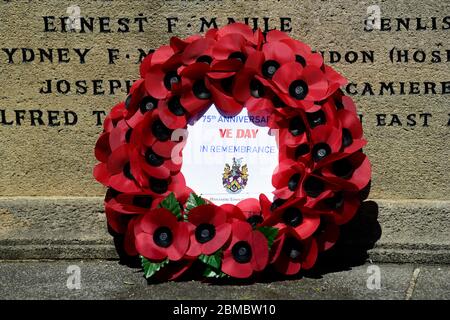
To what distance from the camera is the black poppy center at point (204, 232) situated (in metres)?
4.07

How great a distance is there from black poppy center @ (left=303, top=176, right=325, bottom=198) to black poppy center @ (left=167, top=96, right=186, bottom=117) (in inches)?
30.1

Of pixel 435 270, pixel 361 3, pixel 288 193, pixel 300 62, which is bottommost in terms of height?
pixel 435 270

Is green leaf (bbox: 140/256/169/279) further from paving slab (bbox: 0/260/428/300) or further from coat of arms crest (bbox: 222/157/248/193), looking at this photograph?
coat of arms crest (bbox: 222/157/248/193)

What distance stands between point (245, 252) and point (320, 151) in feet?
2.16

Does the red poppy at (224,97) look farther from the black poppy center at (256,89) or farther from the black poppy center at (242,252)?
the black poppy center at (242,252)

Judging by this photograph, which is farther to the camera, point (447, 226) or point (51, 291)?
point (447, 226)

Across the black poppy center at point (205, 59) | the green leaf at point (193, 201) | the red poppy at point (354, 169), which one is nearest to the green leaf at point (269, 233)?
the green leaf at point (193, 201)

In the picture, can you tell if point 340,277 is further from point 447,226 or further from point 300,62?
point 300,62

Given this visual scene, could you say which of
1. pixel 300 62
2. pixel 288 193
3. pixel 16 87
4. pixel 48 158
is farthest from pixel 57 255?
pixel 300 62

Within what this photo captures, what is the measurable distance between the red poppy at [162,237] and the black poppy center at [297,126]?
76 cm

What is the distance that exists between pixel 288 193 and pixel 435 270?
0.96 m

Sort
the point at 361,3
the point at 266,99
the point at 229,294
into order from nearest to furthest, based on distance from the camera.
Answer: the point at 229,294 < the point at 266,99 < the point at 361,3

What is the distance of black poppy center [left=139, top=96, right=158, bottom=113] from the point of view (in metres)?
4.25

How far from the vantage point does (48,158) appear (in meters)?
4.75
